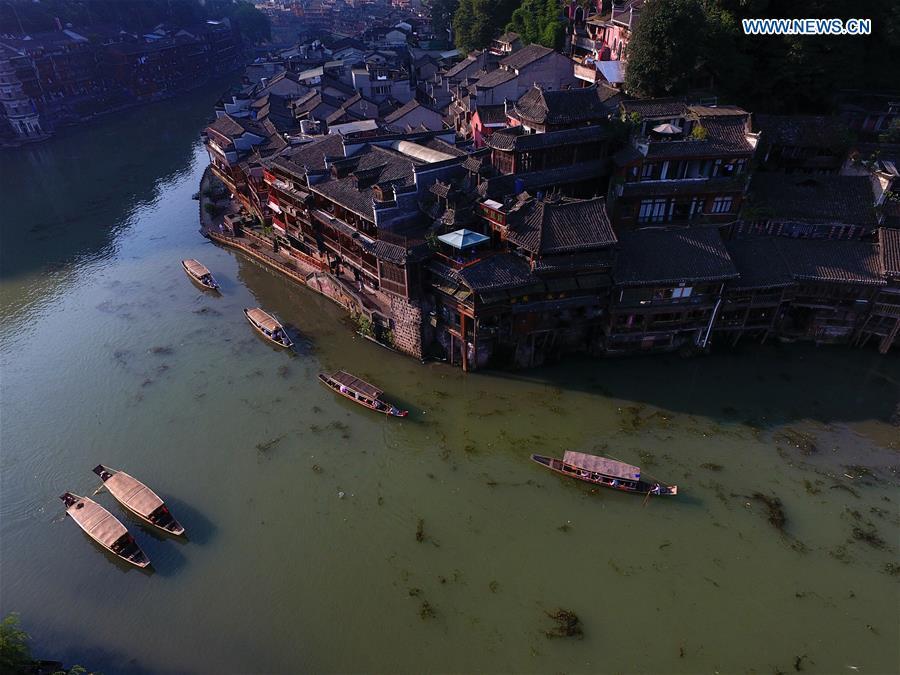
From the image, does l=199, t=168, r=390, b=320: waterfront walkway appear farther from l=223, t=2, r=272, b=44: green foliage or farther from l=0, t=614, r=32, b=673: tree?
l=223, t=2, r=272, b=44: green foliage

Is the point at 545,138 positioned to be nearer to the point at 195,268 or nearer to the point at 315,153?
the point at 315,153

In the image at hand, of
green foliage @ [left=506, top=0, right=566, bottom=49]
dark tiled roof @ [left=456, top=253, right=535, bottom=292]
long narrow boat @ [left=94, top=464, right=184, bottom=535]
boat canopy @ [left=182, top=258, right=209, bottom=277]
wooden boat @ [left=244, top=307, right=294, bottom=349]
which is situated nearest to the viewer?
long narrow boat @ [left=94, top=464, right=184, bottom=535]

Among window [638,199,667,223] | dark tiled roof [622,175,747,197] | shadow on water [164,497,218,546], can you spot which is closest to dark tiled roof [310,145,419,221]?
dark tiled roof [622,175,747,197]

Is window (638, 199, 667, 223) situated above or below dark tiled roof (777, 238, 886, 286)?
above

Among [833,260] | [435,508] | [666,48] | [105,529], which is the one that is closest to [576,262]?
[435,508]

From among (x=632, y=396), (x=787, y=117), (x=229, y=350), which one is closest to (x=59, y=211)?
(x=229, y=350)

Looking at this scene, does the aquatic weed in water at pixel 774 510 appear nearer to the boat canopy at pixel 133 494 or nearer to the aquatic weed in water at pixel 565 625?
the aquatic weed in water at pixel 565 625

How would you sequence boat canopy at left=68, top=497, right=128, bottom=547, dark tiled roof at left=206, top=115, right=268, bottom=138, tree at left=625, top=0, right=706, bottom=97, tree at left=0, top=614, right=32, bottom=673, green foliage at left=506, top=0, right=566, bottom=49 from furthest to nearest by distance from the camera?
green foliage at left=506, top=0, right=566, bottom=49 → dark tiled roof at left=206, top=115, right=268, bottom=138 → tree at left=625, top=0, right=706, bottom=97 → boat canopy at left=68, top=497, right=128, bottom=547 → tree at left=0, top=614, right=32, bottom=673
